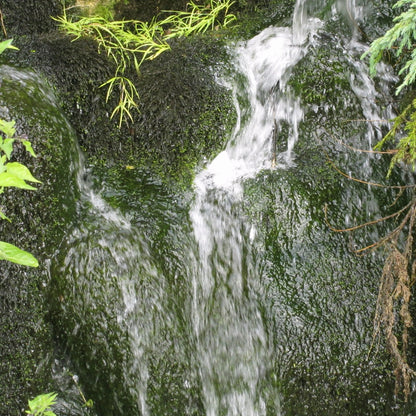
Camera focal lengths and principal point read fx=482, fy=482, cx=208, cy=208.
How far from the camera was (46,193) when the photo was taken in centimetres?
285

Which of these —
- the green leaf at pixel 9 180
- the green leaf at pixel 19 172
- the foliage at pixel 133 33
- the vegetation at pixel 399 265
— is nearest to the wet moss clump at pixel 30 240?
the foliage at pixel 133 33

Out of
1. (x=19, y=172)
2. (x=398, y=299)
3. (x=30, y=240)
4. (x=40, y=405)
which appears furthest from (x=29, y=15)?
(x=398, y=299)

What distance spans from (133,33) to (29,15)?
827 mm

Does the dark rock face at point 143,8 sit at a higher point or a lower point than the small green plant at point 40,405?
higher

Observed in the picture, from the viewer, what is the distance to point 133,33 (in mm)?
4074

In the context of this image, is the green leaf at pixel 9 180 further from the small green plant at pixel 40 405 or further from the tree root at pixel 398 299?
the tree root at pixel 398 299

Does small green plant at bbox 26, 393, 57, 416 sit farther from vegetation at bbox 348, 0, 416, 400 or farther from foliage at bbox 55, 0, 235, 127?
foliage at bbox 55, 0, 235, 127

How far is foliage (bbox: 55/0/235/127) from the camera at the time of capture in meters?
3.45

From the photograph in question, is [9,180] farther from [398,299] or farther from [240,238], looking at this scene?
[398,299]

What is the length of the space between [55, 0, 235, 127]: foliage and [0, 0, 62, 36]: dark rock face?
0.10 meters

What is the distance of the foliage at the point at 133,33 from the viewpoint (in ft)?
11.3

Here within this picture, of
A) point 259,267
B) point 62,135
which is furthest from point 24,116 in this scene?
point 259,267

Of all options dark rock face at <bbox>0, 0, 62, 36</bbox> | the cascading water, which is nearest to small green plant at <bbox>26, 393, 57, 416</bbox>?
the cascading water

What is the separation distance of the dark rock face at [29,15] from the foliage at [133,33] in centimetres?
10
